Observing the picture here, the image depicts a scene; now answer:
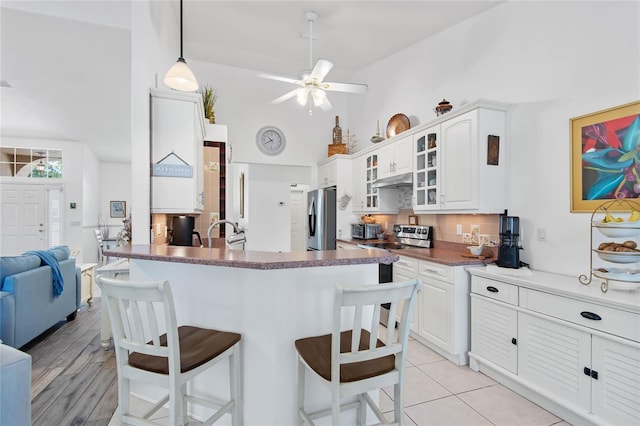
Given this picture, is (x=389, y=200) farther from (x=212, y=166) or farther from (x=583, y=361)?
(x=583, y=361)

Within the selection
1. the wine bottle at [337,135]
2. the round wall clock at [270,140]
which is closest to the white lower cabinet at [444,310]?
the wine bottle at [337,135]

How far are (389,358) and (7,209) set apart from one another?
345 inches

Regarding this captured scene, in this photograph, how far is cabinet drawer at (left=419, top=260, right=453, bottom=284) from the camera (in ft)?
9.14

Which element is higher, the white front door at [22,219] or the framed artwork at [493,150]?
the framed artwork at [493,150]

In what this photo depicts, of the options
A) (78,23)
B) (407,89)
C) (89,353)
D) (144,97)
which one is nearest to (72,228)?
(78,23)

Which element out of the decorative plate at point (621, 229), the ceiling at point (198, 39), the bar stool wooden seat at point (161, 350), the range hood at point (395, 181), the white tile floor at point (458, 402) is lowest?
the white tile floor at point (458, 402)

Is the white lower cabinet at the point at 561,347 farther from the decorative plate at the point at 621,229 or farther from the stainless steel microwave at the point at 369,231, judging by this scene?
the stainless steel microwave at the point at 369,231

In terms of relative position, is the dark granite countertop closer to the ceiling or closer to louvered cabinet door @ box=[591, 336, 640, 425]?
louvered cabinet door @ box=[591, 336, 640, 425]

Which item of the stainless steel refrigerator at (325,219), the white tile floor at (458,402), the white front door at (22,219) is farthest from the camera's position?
the white front door at (22,219)

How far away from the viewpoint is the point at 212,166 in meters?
4.13

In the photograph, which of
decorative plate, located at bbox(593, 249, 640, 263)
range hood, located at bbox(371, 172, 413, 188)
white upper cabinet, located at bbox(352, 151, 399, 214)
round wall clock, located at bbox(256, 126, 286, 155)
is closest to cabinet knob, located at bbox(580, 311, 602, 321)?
decorative plate, located at bbox(593, 249, 640, 263)

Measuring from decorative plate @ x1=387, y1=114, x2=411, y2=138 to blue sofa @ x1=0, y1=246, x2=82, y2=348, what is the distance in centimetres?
428

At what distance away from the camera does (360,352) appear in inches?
52.6

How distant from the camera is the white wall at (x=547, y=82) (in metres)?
2.24
